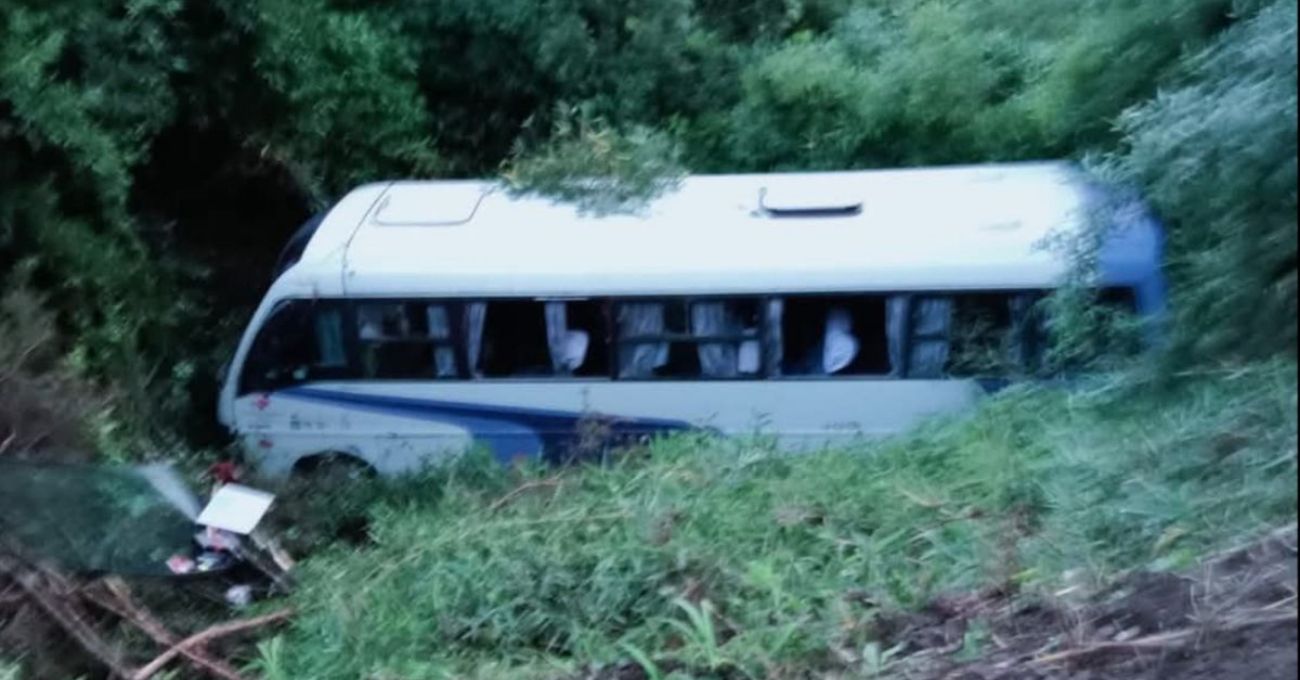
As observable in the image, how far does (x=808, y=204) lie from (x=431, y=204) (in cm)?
233

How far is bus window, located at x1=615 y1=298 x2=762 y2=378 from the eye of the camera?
956 centimetres

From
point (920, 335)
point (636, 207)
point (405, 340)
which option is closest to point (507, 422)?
point (405, 340)

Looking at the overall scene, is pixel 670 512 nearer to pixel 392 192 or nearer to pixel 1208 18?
pixel 1208 18

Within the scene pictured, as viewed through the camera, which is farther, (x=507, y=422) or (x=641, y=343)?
(x=507, y=422)

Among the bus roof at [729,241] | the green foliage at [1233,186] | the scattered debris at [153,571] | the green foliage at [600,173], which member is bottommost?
the scattered debris at [153,571]

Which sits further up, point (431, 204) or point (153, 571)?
point (431, 204)

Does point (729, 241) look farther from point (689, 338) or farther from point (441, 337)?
point (441, 337)

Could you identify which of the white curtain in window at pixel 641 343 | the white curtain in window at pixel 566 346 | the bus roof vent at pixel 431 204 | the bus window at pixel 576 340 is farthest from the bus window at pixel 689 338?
the bus roof vent at pixel 431 204

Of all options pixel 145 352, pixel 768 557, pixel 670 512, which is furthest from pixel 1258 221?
pixel 145 352

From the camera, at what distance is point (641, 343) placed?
969 cm

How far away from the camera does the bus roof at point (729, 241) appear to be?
935 cm

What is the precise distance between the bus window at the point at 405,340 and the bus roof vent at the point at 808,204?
6.48 feet

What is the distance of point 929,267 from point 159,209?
21.6ft

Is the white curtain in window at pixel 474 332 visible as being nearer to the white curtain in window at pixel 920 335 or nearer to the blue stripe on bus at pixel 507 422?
the blue stripe on bus at pixel 507 422
